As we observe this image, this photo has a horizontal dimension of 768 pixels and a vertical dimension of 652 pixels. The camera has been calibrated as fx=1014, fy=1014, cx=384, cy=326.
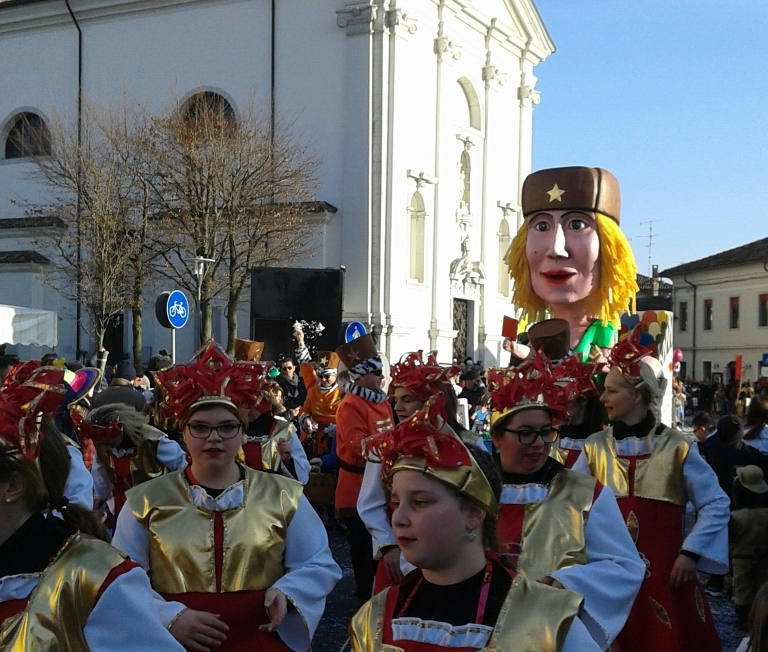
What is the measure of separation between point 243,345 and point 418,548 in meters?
5.09

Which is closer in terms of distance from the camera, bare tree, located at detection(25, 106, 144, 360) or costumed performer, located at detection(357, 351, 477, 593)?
costumed performer, located at detection(357, 351, 477, 593)

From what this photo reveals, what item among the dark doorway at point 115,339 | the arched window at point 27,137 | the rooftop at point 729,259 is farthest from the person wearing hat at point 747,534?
the rooftop at point 729,259

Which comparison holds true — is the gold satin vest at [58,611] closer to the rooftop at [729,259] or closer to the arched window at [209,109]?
the arched window at [209,109]

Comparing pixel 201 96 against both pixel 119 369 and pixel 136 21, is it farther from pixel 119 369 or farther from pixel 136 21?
pixel 119 369

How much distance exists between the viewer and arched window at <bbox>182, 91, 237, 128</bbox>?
1041 inches

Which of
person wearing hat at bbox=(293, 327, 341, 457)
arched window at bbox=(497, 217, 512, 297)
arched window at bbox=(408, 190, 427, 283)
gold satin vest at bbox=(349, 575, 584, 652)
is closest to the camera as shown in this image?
gold satin vest at bbox=(349, 575, 584, 652)

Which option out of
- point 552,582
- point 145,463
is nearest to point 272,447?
point 145,463

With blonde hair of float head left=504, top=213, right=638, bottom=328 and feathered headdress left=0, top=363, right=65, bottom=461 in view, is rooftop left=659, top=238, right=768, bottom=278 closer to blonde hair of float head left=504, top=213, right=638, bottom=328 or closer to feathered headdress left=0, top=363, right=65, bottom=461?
blonde hair of float head left=504, top=213, right=638, bottom=328

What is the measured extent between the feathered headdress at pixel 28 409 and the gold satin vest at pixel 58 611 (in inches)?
14.2

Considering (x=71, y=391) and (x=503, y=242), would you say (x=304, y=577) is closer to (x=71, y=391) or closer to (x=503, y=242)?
(x=71, y=391)

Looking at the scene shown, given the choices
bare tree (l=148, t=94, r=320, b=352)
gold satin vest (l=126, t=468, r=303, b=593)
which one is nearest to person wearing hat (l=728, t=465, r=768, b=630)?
gold satin vest (l=126, t=468, r=303, b=593)

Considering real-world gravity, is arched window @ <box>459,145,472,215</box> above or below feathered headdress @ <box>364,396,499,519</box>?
above

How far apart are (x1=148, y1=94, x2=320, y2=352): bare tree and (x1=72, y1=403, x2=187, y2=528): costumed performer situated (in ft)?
60.5

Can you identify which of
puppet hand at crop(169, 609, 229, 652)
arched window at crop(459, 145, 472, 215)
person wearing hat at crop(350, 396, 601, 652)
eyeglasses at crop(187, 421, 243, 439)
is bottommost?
puppet hand at crop(169, 609, 229, 652)
